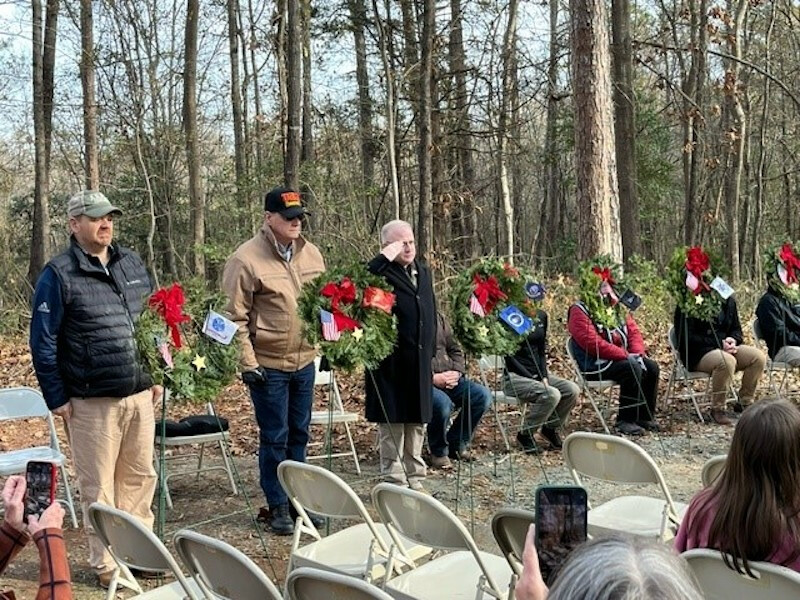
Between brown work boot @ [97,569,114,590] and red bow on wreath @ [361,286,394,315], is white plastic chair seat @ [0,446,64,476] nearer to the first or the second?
brown work boot @ [97,569,114,590]

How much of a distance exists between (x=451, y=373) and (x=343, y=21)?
11453 millimetres

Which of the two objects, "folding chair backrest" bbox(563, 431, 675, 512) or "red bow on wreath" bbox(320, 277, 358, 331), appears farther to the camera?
"red bow on wreath" bbox(320, 277, 358, 331)

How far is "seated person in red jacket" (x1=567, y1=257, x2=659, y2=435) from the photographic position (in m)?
6.56

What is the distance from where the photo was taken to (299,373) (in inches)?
193

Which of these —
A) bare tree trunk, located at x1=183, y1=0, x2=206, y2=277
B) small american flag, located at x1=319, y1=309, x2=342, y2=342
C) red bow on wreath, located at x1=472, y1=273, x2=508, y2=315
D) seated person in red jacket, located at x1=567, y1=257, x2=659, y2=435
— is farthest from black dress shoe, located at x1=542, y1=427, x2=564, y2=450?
bare tree trunk, located at x1=183, y1=0, x2=206, y2=277

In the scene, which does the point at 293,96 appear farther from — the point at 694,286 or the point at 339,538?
the point at 339,538

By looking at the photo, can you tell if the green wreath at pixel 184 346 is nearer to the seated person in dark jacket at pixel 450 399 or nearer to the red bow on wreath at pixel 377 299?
the red bow on wreath at pixel 377 299

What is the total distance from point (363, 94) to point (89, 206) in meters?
13.6

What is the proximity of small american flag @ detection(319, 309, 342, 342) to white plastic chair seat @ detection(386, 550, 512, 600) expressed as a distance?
157 centimetres

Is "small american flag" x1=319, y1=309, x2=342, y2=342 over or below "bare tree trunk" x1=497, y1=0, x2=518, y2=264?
below

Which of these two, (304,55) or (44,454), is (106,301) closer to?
(44,454)

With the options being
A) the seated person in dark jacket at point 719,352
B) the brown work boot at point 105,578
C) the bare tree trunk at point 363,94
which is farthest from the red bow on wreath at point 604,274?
the bare tree trunk at point 363,94

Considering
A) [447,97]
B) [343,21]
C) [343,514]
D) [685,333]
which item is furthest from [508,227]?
[343,514]

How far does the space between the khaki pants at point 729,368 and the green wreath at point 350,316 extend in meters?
3.29
